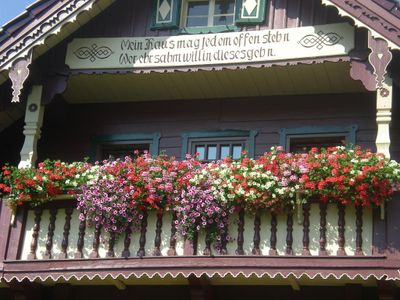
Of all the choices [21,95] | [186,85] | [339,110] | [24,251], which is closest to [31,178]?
[24,251]

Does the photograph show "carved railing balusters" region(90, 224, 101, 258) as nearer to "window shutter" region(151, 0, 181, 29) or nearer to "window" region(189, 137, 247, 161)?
"window" region(189, 137, 247, 161)

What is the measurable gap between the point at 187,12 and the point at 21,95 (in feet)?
10.4

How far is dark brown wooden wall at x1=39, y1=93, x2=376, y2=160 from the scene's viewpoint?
16781mm

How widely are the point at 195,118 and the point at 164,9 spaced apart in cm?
196

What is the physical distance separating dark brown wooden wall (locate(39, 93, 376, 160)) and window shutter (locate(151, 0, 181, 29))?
1.53 metres

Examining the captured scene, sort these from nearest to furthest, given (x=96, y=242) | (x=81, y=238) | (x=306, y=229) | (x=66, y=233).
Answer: (x=306, y=229) < (x=96, y=242) < (x=81, y=238) < (x=66, y=233)

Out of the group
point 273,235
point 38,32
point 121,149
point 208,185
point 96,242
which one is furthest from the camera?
point 121,149

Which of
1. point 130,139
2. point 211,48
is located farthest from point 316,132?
point 130,139

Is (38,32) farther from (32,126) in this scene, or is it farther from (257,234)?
(257,234)

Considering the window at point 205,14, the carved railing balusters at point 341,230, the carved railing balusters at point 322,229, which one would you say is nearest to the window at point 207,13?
the window at point 205,14

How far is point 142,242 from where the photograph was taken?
1462 centimetres

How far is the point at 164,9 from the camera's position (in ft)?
56.2

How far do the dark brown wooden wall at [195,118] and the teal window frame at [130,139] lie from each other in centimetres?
9

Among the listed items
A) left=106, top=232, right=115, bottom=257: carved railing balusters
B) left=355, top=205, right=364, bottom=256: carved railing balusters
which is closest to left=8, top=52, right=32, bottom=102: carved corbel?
left=106, top=232, right=115, bottom=257: carved railing balusters
